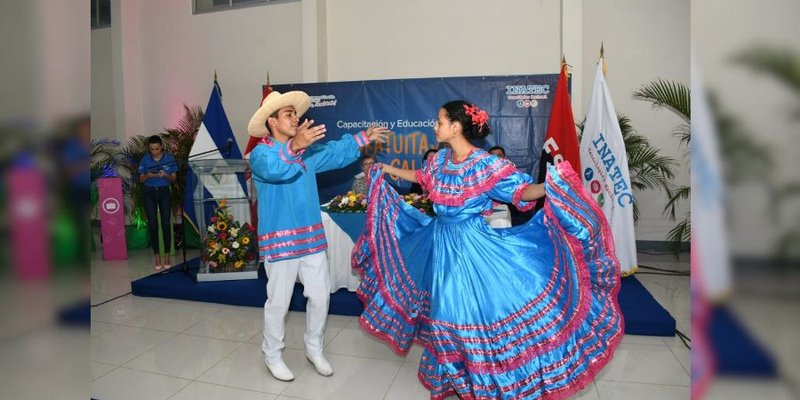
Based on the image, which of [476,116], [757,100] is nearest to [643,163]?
[476,116]

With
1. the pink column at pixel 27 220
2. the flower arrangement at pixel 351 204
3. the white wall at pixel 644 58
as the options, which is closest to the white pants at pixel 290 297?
the flower arrangement at pixel 351 204

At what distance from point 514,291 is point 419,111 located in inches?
149

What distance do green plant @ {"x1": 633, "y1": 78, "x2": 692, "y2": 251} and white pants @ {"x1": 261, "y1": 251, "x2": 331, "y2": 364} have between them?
9.27ft

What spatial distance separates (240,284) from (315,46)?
3637 millimetres

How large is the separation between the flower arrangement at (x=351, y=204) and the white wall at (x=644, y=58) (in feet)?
9.84

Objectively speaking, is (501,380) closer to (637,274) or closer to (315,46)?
(637,274)

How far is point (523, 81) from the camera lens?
5508 millimetres

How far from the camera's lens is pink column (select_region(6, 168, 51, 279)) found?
42 cm

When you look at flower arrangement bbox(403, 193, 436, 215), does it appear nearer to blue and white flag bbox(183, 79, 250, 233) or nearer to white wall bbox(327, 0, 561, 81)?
blue and white flag bbox(183, 79, 250, 233)

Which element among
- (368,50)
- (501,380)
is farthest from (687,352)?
(368,50)

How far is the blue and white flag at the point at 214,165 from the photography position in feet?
16.0

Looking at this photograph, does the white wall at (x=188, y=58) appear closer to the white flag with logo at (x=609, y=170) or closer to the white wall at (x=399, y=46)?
the white wall at (x=399, y=46)

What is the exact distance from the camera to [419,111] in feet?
19.1

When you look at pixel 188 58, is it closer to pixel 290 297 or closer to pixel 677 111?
pixel 290 297
